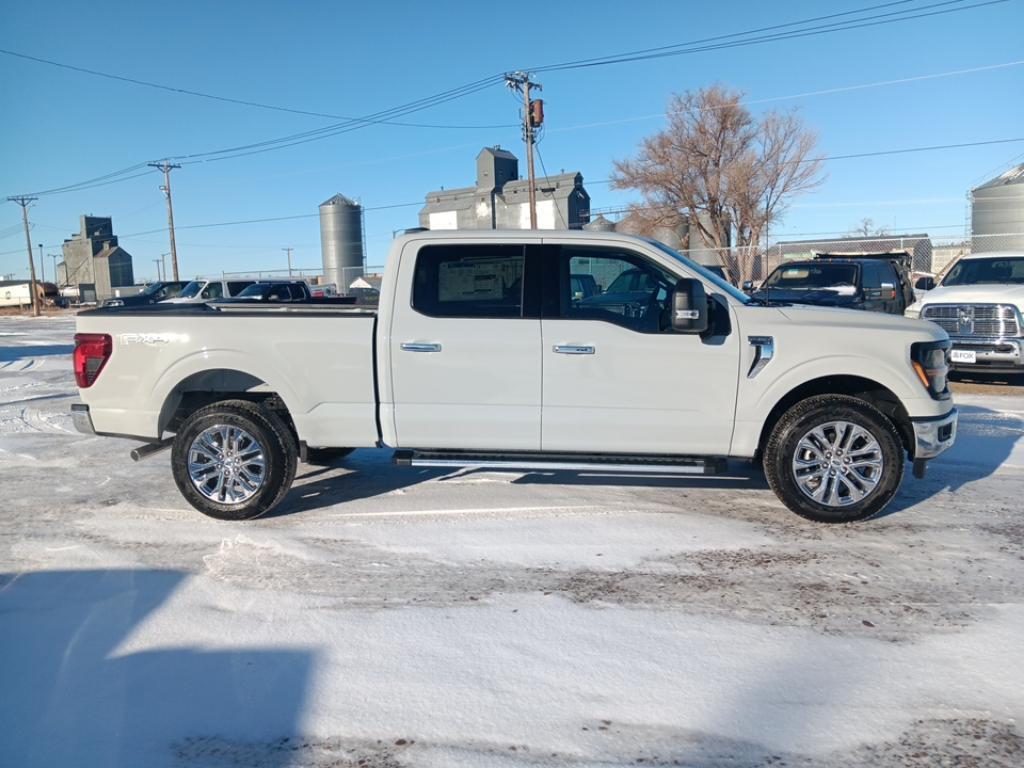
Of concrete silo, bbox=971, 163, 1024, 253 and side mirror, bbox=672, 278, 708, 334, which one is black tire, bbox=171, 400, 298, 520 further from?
concrete silo, bbox=971, 163, 1024, 253

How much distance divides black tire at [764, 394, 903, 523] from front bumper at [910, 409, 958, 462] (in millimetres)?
161

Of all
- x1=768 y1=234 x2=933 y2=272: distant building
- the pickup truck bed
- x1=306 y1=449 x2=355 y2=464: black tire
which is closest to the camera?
the pickup truck bed

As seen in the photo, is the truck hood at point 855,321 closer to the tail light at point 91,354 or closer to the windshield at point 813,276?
the tail light at point 91,354

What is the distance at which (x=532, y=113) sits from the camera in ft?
98.0

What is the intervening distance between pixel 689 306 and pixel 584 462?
4.26 feet

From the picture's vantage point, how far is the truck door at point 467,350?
5.32 meters

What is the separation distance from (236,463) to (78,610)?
159 cm

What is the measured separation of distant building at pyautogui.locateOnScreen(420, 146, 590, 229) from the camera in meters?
55.3

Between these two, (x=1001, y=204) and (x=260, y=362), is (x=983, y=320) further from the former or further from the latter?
(x=1001, y=204)

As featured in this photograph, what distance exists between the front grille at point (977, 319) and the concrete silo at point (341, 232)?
209ft

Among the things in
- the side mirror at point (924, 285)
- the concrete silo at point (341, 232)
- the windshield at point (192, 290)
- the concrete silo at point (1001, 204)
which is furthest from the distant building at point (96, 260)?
the side mirror at point (924, 285)

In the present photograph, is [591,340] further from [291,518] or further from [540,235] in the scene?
[291,518]

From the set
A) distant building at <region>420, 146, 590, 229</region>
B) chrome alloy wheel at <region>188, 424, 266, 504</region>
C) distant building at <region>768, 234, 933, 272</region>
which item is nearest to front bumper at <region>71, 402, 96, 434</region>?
chrome alloy wheel at <region>188, 424, 266, 504</region>

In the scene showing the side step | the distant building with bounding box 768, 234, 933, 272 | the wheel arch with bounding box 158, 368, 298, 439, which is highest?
the distant building with bounding box 768, 234, 933, 272
